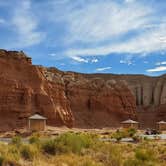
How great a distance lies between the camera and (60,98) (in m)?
67.8

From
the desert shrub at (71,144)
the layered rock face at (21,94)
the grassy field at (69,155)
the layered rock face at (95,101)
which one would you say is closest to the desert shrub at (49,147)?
the grassy field at (69,155)

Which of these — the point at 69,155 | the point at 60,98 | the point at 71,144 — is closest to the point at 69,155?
the point at 69,155

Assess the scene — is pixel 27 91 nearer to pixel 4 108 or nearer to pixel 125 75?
pixel 4 108

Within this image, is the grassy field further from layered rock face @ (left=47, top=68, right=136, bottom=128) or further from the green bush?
layered rock face @ (left=47, top=68, right=136, bottom=128)

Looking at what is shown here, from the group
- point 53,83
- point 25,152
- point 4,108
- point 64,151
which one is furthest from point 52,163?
point 53,83

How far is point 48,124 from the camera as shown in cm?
5928

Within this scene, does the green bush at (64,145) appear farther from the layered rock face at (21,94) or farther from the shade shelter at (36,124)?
the layered rock face at (21,94)

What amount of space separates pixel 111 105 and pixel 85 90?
7.13 m

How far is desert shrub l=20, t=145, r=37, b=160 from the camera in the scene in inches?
627

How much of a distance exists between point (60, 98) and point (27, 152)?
51604mm

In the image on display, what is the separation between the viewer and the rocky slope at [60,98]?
55.9 meters

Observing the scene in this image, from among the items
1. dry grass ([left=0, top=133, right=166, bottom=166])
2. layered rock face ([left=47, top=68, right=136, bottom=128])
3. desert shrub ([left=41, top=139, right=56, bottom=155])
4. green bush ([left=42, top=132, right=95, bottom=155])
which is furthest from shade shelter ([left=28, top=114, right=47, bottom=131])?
desert shrub ([left=41, top=139, right=56, bottom=155])

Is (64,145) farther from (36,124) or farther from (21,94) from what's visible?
(21,94)

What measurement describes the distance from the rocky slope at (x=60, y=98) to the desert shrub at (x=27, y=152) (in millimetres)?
36018
